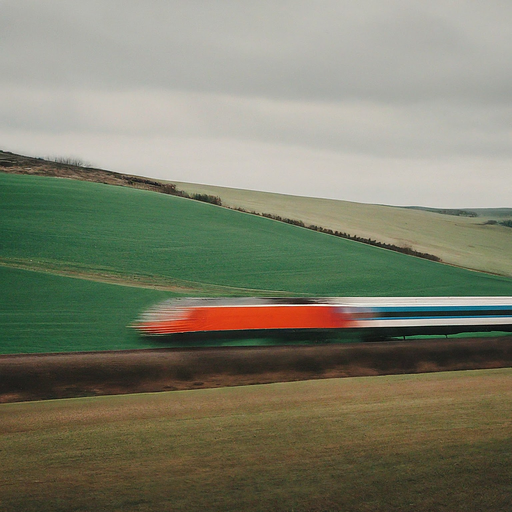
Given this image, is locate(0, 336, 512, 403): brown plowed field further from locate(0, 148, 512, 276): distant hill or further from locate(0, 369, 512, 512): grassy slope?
locate(0, 148, 512, 276): distant hill

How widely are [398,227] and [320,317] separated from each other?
34.4 meters

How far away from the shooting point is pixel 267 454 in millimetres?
5074

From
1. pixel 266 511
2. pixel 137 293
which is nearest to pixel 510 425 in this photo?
pixel 266 511

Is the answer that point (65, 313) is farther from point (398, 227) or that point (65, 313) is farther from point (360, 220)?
point (398, 227)

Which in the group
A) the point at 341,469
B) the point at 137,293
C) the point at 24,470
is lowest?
the point at 137,293

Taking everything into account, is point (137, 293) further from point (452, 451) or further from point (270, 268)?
point (452, 451)

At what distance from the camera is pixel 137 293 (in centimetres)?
2019

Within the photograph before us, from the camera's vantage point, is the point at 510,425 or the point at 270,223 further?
the point at 270,223

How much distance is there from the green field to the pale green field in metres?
7.40

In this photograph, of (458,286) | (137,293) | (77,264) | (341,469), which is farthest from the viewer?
(458,286)

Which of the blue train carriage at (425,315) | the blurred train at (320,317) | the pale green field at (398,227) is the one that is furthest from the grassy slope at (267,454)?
the pale green field at (398,227)

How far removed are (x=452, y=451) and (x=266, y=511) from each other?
6.38 feet

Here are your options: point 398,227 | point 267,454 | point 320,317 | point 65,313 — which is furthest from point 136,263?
point 398,227

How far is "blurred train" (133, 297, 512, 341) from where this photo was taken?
1441cm
